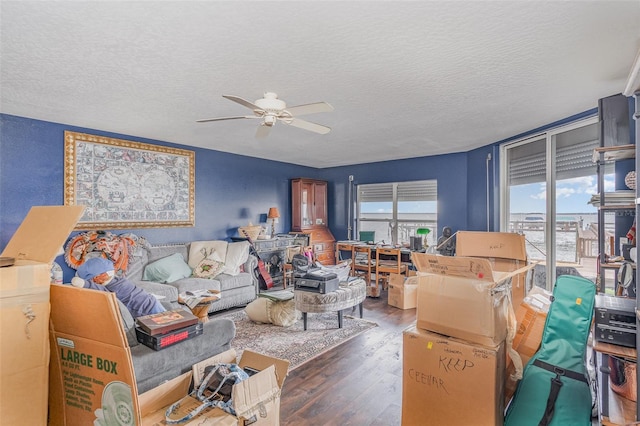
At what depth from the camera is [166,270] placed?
4172 millimetres

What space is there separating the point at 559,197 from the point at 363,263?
3.19 metres

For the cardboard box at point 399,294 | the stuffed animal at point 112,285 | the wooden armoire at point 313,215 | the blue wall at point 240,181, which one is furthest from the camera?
the wooden armoire at point 313,215

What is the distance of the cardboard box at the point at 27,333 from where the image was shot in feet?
3.98

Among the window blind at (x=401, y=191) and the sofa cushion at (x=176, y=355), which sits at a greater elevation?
the window blind at (x=401, y=191)

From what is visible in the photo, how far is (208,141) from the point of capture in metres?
4.77

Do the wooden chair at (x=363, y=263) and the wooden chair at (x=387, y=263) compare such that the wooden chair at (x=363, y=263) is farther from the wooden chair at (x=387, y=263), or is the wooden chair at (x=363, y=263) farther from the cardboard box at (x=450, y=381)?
the cardboard box at (x=450, y=381)

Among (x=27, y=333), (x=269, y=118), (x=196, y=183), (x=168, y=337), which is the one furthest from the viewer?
(x=196, y=183)

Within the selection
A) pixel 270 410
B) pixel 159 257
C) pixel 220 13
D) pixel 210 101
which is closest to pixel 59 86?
pixel 210 101

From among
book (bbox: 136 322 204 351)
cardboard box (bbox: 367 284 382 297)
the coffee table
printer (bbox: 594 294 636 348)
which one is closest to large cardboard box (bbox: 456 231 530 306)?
printer (bbox: 594 294 636 348)

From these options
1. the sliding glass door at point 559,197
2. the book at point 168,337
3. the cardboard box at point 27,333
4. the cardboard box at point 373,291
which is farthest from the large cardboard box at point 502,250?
the cardboard box at point 373,291

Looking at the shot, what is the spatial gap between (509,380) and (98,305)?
227cm

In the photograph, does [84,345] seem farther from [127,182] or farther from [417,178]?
[417,178]

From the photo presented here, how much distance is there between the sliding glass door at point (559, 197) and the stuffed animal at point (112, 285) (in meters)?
4.05

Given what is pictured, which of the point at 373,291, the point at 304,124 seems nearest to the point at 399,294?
the point at 373,291
